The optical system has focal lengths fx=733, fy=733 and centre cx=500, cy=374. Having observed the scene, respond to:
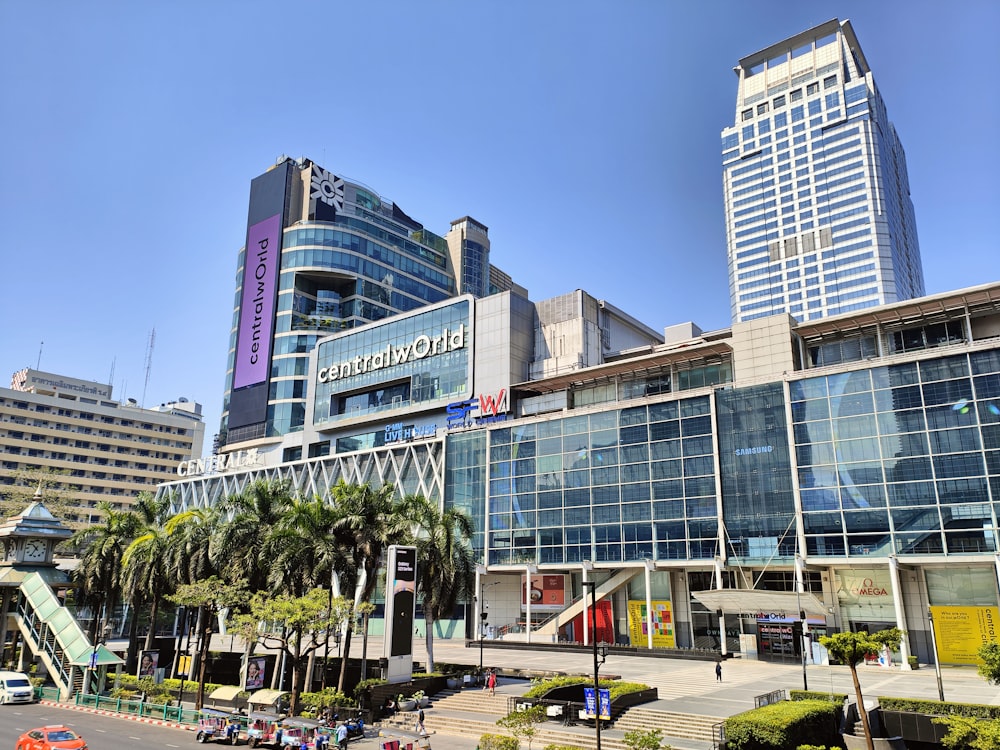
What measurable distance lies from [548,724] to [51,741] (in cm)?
2181

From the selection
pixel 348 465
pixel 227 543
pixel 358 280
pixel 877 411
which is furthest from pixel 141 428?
pixel 877 411

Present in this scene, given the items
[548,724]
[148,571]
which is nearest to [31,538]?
[148,571]

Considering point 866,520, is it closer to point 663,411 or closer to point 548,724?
point 663,411

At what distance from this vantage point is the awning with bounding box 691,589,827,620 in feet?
168

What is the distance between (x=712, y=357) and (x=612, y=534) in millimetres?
20246

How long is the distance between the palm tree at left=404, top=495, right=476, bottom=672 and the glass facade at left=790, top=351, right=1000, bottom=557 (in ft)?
89.3

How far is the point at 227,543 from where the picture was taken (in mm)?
50219

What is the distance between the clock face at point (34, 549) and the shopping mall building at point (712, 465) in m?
37.3

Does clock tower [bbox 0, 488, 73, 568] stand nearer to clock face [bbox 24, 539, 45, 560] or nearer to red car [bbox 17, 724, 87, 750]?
clock face [bbox 24, 539, 45, 560]

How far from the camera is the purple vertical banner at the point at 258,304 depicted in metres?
117

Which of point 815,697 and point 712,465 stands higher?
point 712,465

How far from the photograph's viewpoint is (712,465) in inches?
2466

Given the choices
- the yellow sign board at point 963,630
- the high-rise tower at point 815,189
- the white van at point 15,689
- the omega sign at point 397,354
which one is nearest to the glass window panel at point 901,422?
the yellow sign board at point 963,630

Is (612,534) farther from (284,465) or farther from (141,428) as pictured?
(141,428)
